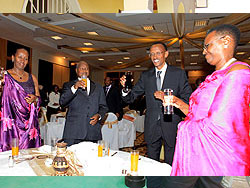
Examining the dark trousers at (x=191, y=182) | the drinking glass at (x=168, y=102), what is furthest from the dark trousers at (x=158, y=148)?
the dark trousers at (x=191, y=182)

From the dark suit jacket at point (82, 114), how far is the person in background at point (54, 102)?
0.19ft

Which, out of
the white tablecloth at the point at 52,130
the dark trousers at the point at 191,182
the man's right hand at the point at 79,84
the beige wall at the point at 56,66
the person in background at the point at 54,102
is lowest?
the dark trousers at the point at 191,182

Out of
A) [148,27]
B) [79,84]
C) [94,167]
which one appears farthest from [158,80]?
[94,167]

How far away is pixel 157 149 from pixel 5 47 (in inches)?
48.8

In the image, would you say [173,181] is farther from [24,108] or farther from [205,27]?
[24,108]

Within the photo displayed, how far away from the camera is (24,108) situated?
5.11 feet

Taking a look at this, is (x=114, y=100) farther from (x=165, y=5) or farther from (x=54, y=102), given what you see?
(x=165, y=5)

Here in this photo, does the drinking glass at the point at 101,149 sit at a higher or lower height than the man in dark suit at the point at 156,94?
lower

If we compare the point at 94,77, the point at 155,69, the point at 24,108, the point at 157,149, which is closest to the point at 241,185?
the point at 157,149

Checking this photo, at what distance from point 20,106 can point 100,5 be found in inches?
37.8

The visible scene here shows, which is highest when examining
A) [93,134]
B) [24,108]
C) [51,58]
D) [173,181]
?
[51,58]

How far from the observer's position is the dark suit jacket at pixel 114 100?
1.56 meters

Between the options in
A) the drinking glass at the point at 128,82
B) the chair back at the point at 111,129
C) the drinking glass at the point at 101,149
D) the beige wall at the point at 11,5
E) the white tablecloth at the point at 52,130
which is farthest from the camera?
the chair back at the point at 111,129

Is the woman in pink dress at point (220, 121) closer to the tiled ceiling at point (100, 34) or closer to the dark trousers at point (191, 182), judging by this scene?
the dark trousers at point (191, 182)
